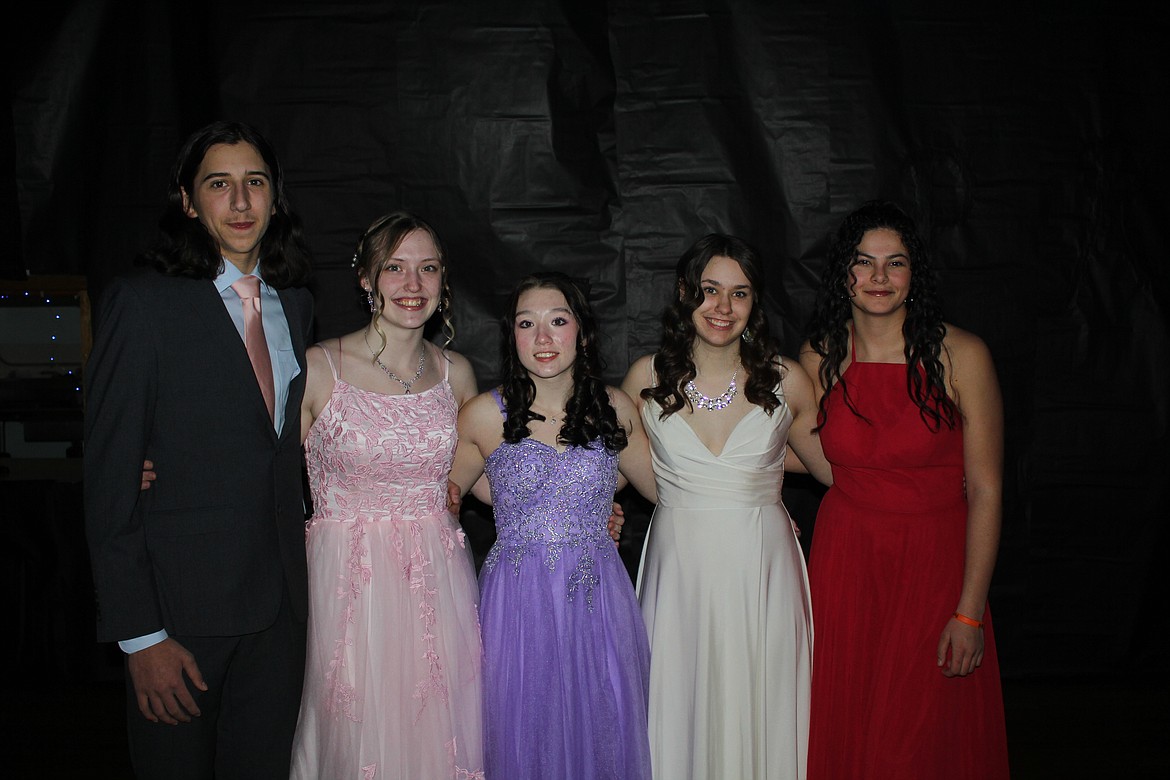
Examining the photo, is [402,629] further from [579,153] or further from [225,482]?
[579,153]

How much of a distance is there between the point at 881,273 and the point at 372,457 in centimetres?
139

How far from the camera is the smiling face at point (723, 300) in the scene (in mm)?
2277

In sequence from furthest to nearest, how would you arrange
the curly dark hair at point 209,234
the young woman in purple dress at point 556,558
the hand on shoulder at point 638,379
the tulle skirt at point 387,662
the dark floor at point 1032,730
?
the dark floor at point 1032,730
the hand on shoulder at point 638,379
the young woman in purple dress at point 556,558
the tulle skirt at point 387,662
the curly dark hair at point 209,234

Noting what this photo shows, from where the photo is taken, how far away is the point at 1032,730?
309 cm

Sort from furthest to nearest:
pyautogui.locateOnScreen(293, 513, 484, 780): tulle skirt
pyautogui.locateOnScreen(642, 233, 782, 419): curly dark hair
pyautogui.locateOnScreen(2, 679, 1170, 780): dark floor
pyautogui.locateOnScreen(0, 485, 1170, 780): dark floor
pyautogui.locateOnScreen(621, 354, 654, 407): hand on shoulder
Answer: pyautogui.locateOnScreen(0, 485, 1170, 780): dark floor
pyautogui.locateOnScreen(2, 679, 1170, 780): dark floor
pyautogui.locateOnScreen(621, 354, 654, 407): hand on shoulder
pyautogui.locateOnScreen(642, 233, 782, 419): curly dark hair
pyautogui.locateOnScreen(293, 513, 484, 780): tulle skirt

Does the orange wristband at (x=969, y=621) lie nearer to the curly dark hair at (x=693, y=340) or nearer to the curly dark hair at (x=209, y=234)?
the curly dark hair at (x=693, y=340)

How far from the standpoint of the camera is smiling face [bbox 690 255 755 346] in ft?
7.47

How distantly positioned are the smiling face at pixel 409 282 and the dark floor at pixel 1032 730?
72.8 inches

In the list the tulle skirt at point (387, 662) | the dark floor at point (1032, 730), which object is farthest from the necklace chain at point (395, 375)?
the dark floor at point (1032, 730)

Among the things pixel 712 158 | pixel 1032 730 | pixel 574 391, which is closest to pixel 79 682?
pixel 574 391

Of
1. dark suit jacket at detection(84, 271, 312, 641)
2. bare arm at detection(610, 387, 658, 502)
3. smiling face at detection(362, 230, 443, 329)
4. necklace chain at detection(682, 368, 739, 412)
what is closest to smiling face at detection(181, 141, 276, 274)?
dark suit jacket at detection(84, 271, 312, 641)

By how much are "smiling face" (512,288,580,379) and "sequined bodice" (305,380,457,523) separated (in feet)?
1.01

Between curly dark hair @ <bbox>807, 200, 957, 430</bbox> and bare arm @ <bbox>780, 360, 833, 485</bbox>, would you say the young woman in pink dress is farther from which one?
curly dark hair @ <bbox>807, 200, 957, 430</bbox>

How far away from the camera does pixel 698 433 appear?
7.57 ft
